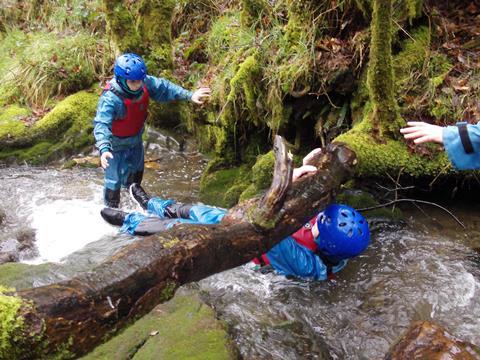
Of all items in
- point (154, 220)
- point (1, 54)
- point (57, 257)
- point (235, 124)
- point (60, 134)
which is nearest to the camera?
point (154, 220)

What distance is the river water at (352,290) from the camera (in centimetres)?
346

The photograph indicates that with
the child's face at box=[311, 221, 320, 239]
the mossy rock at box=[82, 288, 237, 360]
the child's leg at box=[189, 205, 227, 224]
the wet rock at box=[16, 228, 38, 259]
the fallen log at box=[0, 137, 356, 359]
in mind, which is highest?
the fallen log at box=[0, 137, 356, 359]

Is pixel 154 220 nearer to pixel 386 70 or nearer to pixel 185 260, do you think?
pixel 185 260

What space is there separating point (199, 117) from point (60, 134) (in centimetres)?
295

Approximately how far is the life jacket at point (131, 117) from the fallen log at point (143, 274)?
8.71ft

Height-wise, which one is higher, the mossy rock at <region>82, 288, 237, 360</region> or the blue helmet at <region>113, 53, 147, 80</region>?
the blue helmet at <region>113, 53, 147, 80</region>

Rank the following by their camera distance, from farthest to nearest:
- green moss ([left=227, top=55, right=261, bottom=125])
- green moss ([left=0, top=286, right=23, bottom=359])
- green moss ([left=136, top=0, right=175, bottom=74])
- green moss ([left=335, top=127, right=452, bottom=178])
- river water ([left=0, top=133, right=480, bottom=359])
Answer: green moss ([left=136, top=0, right=175, bottom=74]) → green moss ([left=227, top=55, right=261, bottom=125]) → green moss ([left=335, top=127, right=452, bottom=178]) → river water ([left=0, top=133, right=480, bottom=359]) → green moss ([left=0, top=286, right=23, bottom=359])

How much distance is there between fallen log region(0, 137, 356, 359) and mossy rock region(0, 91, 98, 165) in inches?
220

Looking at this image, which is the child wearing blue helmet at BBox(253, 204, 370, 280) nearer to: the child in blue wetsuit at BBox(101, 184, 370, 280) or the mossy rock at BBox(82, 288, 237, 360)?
the child in blue wetsuit at BBox(101, 184, 370, 280)

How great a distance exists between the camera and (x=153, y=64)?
750 centimetres

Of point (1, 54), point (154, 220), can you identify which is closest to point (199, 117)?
point (154, 220)

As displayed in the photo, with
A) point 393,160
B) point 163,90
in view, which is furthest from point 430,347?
point 163,90

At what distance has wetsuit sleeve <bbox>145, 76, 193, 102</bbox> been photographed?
5609 mm

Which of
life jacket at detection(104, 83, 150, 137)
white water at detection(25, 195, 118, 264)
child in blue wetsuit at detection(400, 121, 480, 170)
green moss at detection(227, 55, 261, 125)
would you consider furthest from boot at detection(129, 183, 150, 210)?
child in blue wetsuit at detection(400, 121, 480, 170)
